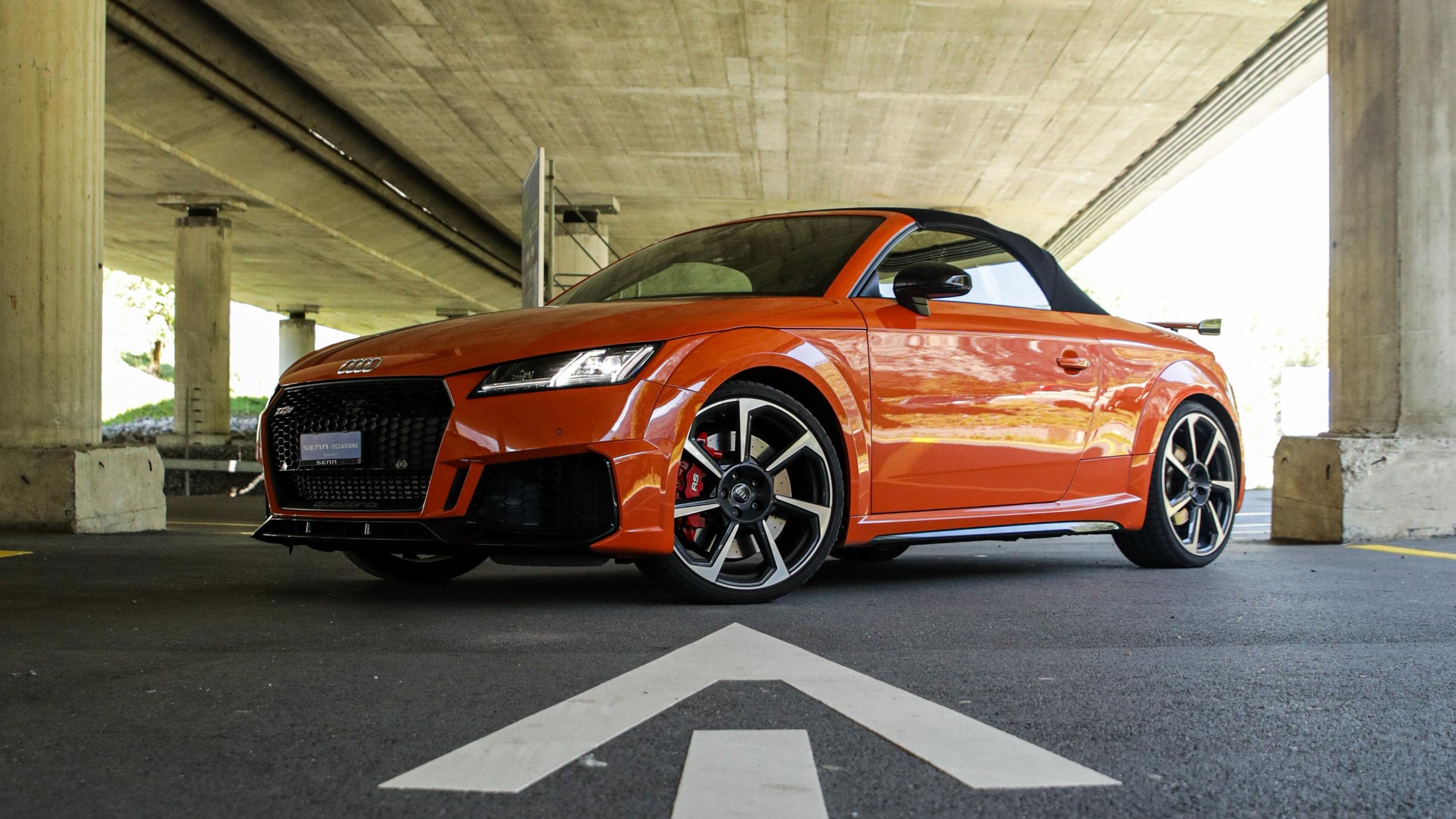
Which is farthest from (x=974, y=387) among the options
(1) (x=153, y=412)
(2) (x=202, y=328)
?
(1) (x=153, y=412)

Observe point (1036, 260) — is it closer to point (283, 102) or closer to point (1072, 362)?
point (1072, 362)

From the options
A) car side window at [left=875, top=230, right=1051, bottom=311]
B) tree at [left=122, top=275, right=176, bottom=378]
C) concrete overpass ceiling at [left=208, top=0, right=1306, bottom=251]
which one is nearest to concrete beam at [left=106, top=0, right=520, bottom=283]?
concrete overpass ceiling at [left=208, top=0, right=1306, bottom=251]

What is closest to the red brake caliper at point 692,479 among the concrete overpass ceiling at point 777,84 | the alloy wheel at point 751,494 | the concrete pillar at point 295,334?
the alloy wheel at point 751,494

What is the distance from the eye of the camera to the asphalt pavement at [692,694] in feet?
6.78

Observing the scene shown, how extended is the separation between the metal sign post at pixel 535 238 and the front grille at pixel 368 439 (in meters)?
11.2

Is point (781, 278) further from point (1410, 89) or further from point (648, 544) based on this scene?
point (1410, 89)

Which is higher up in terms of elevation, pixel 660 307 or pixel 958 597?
pixel 660 307

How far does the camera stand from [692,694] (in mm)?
2805

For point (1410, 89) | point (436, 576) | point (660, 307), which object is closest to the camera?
point (660, 307)

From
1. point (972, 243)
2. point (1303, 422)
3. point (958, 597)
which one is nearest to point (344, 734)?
point (958, 597)

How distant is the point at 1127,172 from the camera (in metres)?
24.2

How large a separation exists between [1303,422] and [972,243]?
36.2 meters

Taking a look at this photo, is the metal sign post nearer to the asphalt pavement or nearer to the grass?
the asphalt pavement

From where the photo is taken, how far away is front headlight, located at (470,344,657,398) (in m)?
3.86
